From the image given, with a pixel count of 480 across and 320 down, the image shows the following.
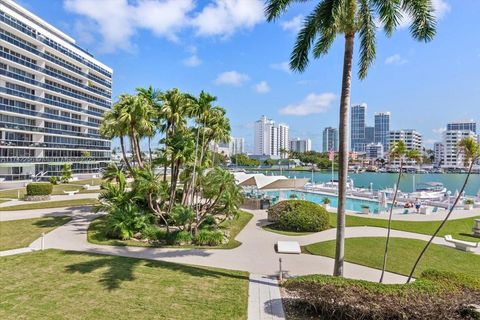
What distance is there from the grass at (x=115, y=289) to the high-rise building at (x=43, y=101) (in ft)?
130

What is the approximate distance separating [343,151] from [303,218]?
12442 mm

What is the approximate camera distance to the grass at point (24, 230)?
1800 centimetres

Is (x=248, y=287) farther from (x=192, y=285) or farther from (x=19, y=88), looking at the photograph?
(x=19, y=88)

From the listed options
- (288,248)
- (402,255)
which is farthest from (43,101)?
(402,255)

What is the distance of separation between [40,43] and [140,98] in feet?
143

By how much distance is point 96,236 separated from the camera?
769 inches

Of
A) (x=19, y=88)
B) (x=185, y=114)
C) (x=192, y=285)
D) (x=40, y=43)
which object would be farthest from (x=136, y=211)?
(x=40, y=43)

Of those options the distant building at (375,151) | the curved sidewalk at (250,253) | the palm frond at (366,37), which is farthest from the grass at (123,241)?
the distant building at (375,151)

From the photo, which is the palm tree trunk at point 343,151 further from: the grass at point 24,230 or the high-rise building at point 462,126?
the high-rise building at point 462,126

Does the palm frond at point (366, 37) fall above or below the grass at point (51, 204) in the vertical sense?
above

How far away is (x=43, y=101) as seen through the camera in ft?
174

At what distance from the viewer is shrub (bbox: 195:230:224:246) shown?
60.4 ft

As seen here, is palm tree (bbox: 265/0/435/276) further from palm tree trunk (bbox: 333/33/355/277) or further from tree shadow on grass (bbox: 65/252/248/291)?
tree shadow on grass (bbox: 65/252/248/291)

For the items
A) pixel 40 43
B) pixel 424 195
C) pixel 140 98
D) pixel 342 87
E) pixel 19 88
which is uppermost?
pixel 40 43
